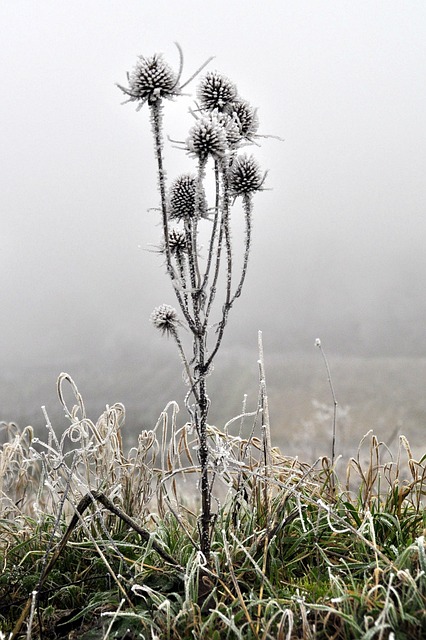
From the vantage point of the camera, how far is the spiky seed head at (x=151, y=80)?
276 cm

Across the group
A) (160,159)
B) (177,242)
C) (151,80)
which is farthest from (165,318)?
(151,80)

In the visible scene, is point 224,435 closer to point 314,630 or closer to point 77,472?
point 77,472

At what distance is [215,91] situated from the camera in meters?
2.96

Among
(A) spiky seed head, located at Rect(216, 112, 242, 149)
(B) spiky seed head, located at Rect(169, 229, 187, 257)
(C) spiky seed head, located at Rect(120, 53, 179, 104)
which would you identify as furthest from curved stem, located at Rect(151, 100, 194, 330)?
(A) spiky seed head, located at Rect(216, 112, 242, 149)

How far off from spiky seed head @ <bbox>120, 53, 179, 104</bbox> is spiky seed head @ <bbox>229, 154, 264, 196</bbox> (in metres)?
0.48

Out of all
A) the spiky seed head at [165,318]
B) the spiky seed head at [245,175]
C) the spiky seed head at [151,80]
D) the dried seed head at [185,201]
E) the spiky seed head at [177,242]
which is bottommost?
the spiky seed head at [165,318]

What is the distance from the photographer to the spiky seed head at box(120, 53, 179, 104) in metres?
2.76

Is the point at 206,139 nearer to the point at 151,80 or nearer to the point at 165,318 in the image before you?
the point at 151,80

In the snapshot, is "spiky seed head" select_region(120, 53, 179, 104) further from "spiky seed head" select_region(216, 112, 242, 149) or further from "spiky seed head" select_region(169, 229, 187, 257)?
"spiky seed head" select_region(169, 229, 187, 257)

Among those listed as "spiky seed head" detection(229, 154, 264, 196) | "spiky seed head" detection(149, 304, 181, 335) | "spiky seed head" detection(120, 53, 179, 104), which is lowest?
"spiky seed head" detection(149, 304, 181, 335)

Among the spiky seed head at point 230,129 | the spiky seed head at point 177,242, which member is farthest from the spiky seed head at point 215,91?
the spiky seed head at point 177,242

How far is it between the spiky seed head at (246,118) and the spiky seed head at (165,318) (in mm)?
947

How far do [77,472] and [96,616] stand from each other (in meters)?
1.09

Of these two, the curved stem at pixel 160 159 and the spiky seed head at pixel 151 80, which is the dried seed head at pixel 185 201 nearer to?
the curved stem at pixel 160 159
